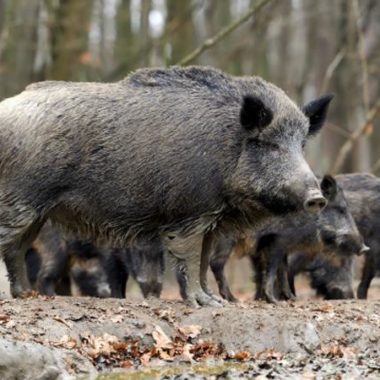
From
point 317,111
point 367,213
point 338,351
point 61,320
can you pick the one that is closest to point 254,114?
point 317,111

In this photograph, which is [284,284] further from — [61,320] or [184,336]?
[61,320]

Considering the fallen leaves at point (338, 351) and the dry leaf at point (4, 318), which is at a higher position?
the dry leaf at point (4, 318)

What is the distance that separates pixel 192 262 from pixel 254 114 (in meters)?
1.49

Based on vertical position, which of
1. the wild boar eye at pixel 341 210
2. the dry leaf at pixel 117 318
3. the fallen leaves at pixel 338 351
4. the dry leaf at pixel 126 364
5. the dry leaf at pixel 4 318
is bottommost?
the fallen leaves at pixel 338 351

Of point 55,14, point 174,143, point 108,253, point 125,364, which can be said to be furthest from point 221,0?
point 125,364

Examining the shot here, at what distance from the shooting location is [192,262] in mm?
10281

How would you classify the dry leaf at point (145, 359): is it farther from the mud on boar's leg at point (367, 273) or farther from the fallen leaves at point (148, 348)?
the mud on boar's leg at point (367, 273)

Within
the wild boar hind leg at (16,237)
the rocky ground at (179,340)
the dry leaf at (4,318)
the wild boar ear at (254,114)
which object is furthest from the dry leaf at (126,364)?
the wild boar ear at (254,114)

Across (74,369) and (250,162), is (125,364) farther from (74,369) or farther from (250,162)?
(250,162)

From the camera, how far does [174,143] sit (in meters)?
10.2

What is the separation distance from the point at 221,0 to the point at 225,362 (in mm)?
25470

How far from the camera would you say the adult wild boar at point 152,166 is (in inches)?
400

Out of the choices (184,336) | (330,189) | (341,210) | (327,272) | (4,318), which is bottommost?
(184,336)

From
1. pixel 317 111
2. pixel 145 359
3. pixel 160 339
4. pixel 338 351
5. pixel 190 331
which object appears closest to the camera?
pixel 145 359
